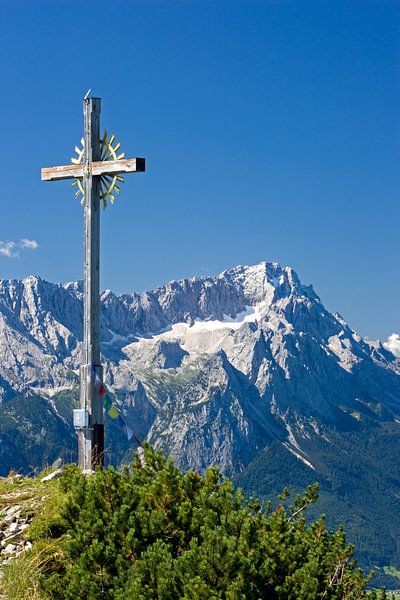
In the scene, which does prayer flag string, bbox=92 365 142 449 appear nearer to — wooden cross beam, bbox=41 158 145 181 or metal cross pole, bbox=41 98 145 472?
metal cross pole, bbox=41 98 145 472

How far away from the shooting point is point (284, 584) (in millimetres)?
11828

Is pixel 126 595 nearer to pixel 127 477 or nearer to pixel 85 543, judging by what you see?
pixel 85 543

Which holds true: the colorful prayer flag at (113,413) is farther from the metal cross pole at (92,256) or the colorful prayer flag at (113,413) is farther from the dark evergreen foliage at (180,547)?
the dark evergreen foliage at (180,547)

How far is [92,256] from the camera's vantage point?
18.8m

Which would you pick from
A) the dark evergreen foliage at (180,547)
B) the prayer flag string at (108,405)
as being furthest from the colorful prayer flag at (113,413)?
the dark evergreen foliage at (180,547)

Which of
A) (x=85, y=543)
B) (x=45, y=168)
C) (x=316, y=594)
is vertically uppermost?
(x=45, y=168)

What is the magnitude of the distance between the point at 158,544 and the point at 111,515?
1.29 m

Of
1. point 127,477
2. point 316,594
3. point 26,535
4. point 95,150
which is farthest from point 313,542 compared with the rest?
point 95,150

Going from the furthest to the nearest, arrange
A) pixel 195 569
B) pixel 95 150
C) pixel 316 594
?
1. pixel 95 150
2. pixel 316 594
3. pixel 195 569

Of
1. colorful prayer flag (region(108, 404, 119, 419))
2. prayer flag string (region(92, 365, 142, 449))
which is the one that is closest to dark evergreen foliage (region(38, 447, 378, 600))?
colorful prayer flag (region(108, 404, 119, 419))

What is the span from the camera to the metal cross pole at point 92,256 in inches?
714

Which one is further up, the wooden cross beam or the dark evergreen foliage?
the wooden cross beam

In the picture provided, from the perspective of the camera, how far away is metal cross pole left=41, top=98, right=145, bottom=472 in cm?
1812

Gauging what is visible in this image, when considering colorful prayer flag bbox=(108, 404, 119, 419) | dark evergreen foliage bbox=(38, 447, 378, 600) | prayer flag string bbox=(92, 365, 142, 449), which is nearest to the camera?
dark evergreen foliage bbox=(38, 447, 378, 600)
